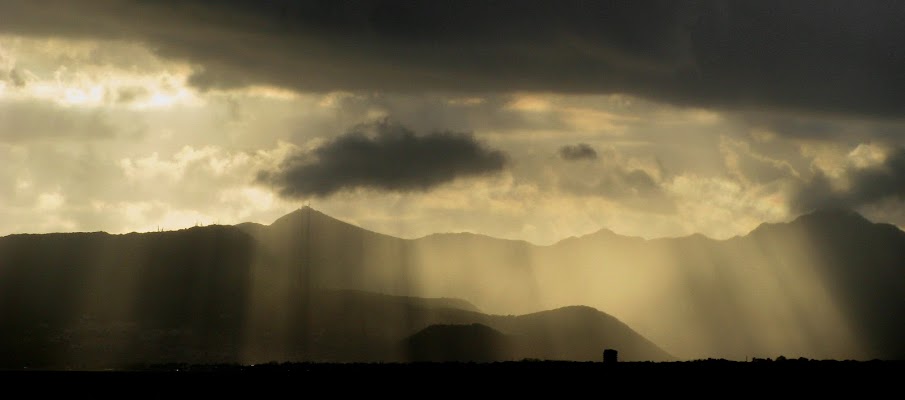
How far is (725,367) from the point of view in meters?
91.6

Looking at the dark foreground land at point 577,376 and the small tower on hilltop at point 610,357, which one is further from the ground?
the small tower on hilltop at point 610,357

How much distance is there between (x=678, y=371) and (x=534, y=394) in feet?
35.4

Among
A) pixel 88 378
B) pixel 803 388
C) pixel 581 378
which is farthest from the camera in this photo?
pixel 88 378

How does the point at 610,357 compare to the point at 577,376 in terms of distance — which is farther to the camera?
the point at 610,357

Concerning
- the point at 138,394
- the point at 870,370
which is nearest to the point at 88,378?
the point at 138,394

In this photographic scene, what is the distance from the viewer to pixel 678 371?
296 feet

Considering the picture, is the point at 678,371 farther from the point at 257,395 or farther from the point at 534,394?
the point at 257,395

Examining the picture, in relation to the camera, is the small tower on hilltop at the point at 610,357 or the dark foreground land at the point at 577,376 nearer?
the dark foreground land at the point at 577,376

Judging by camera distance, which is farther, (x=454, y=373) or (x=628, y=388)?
(x=454, y=373)

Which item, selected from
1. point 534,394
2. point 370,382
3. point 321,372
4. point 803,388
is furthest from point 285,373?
point 803,388

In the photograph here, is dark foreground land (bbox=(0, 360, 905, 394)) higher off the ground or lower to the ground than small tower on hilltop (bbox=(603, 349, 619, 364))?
lower

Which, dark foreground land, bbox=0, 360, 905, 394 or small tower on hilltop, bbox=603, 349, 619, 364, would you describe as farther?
small tower on hilltop, bbox=603, 349, 619, 364

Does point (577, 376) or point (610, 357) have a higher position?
point (610, 357)

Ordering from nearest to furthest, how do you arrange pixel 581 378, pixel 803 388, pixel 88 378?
1. pixel 803 388
2. pixel 581 378
3. pixel 88 378
